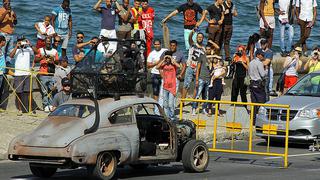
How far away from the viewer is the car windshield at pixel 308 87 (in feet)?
86.5

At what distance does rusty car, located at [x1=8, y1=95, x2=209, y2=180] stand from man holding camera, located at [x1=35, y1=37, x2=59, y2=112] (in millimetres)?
6672

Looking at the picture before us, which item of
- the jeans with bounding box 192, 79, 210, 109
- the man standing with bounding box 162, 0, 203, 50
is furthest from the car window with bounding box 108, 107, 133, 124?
the man standing with bounding box 162, 0, 203, 50

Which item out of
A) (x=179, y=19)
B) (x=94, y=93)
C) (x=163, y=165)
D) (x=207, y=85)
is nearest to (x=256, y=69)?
(x=207, y=85)

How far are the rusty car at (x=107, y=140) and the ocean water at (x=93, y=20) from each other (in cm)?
2335

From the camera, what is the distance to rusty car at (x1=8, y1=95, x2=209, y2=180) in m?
18.3

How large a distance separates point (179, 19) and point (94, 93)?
Result: 31.3m

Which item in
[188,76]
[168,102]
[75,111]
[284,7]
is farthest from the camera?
[284,7]

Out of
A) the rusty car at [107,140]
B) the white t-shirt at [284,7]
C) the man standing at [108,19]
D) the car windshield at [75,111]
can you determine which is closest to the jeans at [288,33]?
the white t-shirt at [284,7]

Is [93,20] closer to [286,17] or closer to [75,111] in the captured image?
[286,17]

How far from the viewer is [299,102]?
84.3ft

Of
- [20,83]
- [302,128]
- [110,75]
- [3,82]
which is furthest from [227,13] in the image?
[110,75]

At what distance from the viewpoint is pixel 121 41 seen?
802 inches

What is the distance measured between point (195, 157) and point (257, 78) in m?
8.37

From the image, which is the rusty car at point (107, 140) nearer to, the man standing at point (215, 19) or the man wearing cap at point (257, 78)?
the man wearing cap at point (257, 78)
